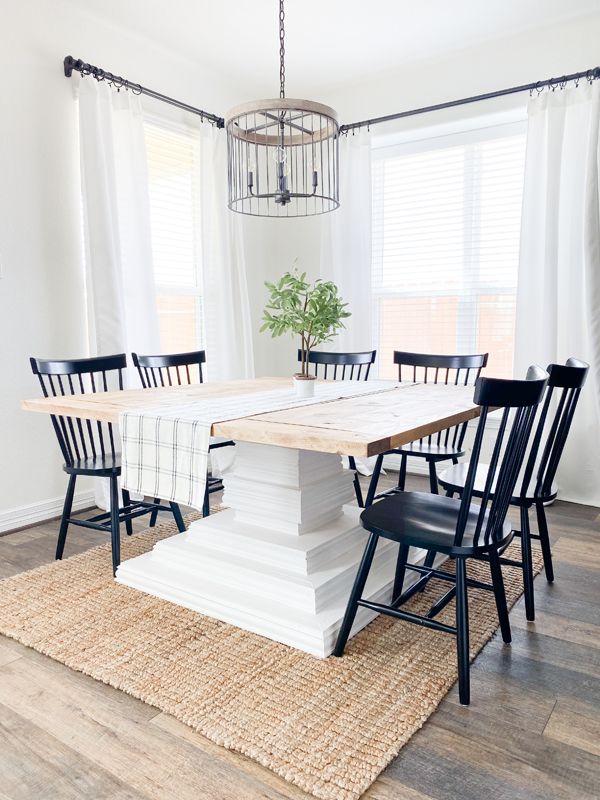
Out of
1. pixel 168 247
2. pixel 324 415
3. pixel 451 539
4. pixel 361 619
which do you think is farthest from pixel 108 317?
pixel 451 539

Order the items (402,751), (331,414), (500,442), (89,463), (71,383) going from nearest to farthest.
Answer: (402,751) < (500,442) < (331,414) < (89,463) < (71,383)

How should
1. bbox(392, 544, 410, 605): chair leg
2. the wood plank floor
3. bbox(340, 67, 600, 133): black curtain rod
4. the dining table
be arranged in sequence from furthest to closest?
bbox(340, 67, 600, 133): black curtain rod → bbox(392, 544, 410, 605): chair leg → the dining table → the wood plank floor

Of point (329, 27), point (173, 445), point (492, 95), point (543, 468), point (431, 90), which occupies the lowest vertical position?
point (543, 468)

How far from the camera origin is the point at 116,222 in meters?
3.21

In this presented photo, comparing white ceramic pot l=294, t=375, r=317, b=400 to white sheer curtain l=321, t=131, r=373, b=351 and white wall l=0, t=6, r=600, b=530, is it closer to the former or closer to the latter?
white wall l=0, t=6, r=600, b=530

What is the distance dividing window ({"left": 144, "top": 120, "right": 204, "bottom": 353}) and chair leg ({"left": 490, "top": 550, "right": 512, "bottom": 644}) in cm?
266

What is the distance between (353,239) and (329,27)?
1.24m

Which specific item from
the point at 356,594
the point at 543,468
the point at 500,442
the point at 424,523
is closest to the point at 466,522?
the point at 424,523

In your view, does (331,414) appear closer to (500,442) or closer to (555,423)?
(500,442)

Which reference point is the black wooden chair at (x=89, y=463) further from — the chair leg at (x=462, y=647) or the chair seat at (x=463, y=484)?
the chair leg at (x=462, y=647)

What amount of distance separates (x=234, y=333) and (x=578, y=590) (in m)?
2.63

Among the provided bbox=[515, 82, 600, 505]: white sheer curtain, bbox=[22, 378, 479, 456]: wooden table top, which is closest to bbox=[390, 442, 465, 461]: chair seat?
bbox=[22, 378, 479, 456]: wooden table top

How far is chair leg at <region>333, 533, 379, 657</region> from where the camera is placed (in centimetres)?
171

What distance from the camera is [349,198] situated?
4.00 m
